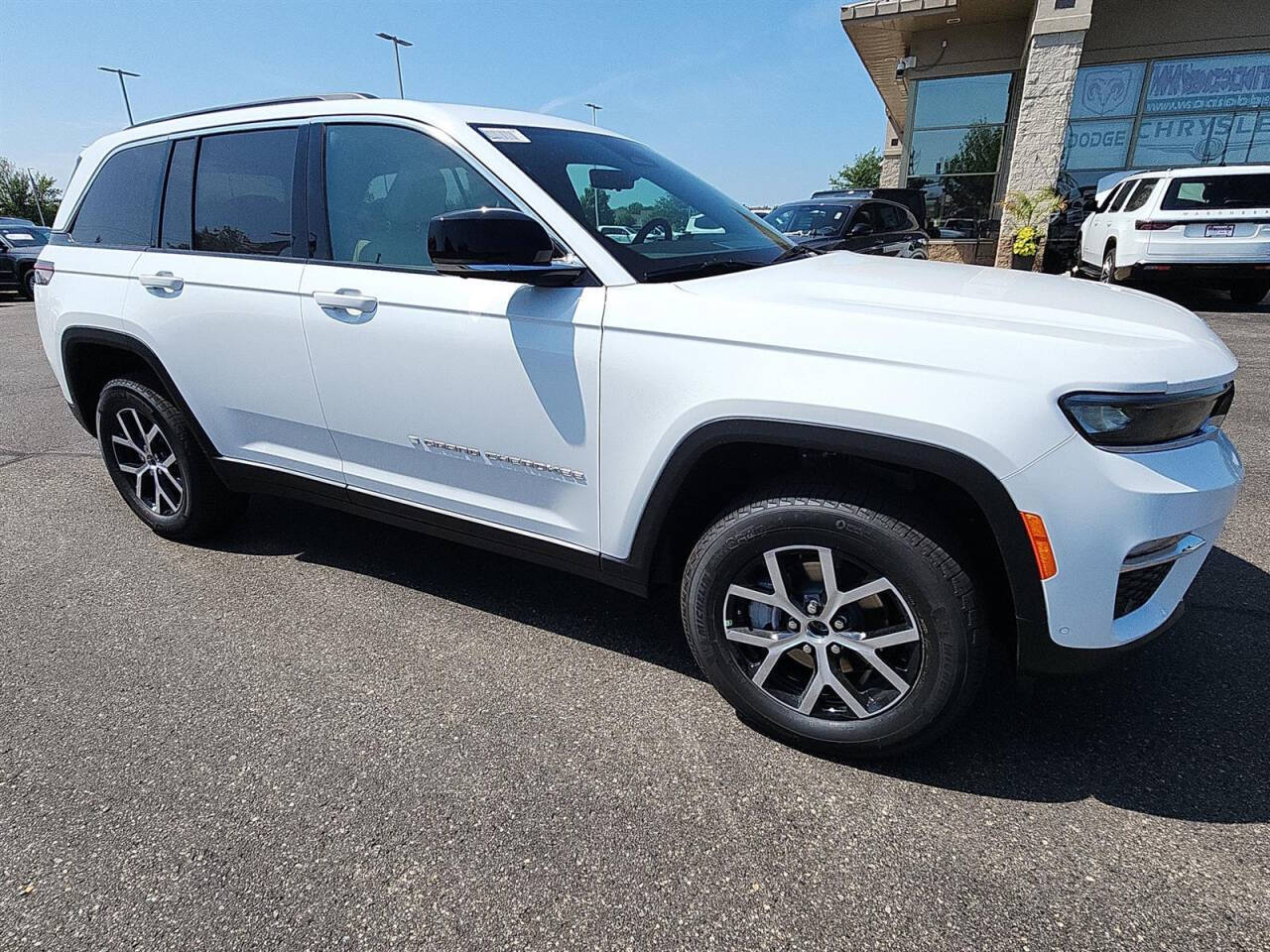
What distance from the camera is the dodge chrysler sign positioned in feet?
46.0

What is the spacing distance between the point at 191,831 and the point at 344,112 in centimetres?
236

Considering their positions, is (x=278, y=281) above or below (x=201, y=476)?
above

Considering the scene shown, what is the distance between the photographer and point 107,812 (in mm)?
1942

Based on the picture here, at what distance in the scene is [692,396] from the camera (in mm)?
1979

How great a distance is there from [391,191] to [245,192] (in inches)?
30.2

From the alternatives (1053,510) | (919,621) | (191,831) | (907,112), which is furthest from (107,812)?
(907,112)

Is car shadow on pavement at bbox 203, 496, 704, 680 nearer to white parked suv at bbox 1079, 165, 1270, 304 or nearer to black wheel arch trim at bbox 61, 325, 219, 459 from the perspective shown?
black wheel arch trim at bbox 61, 325, 219, 459

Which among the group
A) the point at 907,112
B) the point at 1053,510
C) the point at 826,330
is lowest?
the point at 1053,510

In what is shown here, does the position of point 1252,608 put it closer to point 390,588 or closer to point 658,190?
point 658,190

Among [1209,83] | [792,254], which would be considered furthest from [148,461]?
[1209,83]

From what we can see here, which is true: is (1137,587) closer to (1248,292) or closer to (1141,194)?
(1141,194)

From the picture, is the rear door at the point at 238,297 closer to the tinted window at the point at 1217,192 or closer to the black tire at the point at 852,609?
the black tire at the point at 852,609

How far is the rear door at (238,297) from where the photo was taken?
2750mm

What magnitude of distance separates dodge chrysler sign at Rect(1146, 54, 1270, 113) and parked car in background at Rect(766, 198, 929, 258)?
869 centimetres
